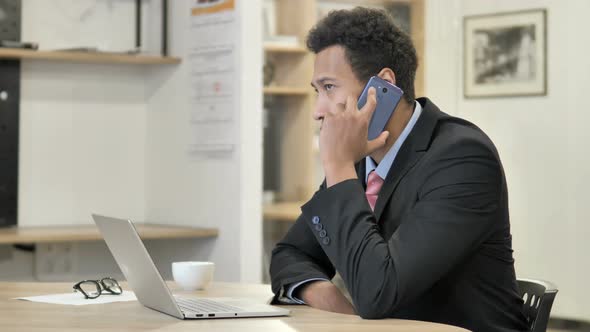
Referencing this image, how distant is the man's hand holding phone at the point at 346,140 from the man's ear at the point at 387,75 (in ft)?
0.24

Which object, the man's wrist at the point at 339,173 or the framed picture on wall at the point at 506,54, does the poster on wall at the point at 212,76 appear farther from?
the man's wrist at the point at 339,173

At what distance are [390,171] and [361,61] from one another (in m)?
0.26

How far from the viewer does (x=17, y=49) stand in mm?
3893

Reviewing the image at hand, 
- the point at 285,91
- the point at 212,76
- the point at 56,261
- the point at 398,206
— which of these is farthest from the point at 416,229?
the point at 285,91

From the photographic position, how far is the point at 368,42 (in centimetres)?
213

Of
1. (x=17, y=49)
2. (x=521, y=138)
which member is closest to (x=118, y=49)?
(x=17, y=49)

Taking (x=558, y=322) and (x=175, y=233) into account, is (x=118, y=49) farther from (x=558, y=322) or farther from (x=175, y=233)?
(x=558, y=322)

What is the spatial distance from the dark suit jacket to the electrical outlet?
236cm

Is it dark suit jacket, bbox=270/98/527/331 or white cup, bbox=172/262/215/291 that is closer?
dark suit jacket, bbox=270/98/527/331

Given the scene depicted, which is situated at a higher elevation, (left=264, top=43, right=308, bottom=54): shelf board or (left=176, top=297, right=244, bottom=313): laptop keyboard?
(left=264, top=43, right=308, bottom=54): shelf board

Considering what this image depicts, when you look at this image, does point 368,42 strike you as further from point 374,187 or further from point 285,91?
point 285,91

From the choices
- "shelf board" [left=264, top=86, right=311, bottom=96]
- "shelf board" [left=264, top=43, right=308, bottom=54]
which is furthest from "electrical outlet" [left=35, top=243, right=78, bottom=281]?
"shelf board" [left=264, top=43, right=308, bottom=54]

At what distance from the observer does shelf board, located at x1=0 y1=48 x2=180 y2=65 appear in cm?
390

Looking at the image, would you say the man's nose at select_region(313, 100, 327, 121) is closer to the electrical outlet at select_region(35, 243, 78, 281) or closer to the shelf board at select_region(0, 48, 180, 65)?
the shelf board at select_region(0, 48, 180, 65)
